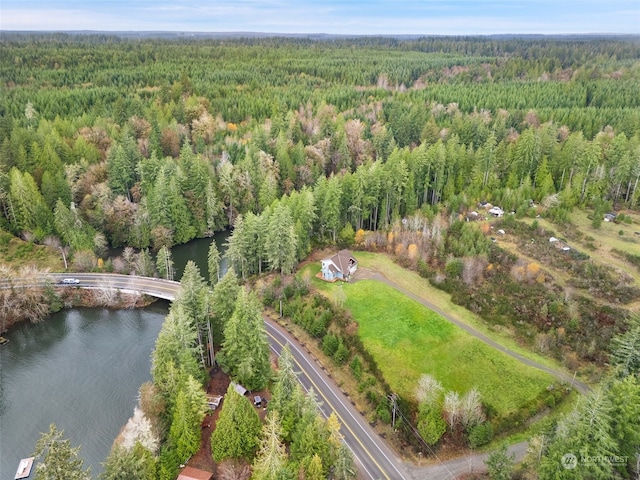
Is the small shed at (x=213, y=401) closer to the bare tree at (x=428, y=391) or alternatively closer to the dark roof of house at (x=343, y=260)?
the bare tree at (x=428, y=391)

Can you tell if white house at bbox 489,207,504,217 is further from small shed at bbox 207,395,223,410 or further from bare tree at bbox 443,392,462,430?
small shed at bbox 207,395,223,410

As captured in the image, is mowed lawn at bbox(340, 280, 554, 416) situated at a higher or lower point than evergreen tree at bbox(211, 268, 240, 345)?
lower

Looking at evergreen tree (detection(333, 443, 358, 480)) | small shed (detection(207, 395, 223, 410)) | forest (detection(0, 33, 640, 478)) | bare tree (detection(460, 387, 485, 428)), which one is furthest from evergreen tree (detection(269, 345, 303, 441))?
bare tree (detection(460, 387, 485, 428))

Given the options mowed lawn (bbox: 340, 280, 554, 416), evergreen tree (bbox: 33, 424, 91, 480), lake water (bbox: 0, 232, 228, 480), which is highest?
evergreen tree (bbox: 33, 424, 91, 480)

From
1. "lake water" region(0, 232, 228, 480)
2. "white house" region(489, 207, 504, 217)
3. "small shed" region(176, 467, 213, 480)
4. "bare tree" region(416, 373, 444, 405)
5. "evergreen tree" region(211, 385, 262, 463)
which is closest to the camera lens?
"small shed" region(176, 467, 213, 480)

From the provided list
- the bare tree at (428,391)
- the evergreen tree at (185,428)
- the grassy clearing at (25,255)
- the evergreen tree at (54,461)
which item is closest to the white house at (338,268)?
the bare tree at (428,391)

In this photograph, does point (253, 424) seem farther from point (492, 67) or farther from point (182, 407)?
point (492, 67)
